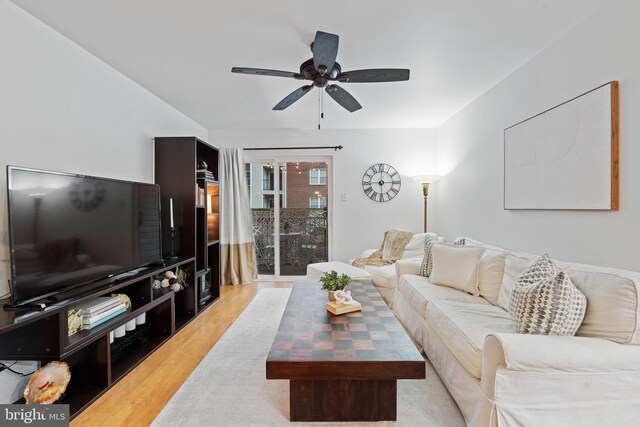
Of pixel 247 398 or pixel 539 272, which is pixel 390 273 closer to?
pixel 539 272

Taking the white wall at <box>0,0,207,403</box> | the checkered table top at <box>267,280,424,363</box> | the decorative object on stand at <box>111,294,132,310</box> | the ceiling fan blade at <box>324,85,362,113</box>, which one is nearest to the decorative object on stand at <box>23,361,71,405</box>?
the white wall at <box>0,0,207,403</box>

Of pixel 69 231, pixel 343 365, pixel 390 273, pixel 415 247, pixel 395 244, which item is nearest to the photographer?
pixel 343 365

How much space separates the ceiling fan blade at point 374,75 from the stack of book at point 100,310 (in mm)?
2277

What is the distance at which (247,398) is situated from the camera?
177 centimetres

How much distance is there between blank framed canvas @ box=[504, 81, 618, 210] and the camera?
175cm

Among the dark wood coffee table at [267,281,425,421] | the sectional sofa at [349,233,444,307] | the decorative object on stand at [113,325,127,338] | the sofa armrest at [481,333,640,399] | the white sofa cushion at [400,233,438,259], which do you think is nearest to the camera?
the sofa armrest at [481,333,640,399]

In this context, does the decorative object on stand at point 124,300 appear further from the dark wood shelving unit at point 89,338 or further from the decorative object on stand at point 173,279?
the decorative object on stand at point 173,279

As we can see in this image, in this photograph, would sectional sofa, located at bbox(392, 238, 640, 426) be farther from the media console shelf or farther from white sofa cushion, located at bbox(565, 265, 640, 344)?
the media console shelf

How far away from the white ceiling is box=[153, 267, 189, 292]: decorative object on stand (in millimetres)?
1905

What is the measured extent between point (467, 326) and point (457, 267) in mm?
906

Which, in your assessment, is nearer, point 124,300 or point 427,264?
point 124,300

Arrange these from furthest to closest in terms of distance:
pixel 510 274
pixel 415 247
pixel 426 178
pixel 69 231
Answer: pixel 426 178 < pixel 415 247 < pixel 510 274 < pixel 69 231

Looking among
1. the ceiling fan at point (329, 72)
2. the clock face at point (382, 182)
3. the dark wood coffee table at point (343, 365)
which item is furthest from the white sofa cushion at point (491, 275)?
the clock face at point (382, 182)

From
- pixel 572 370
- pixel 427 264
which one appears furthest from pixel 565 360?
pixel 427 264
